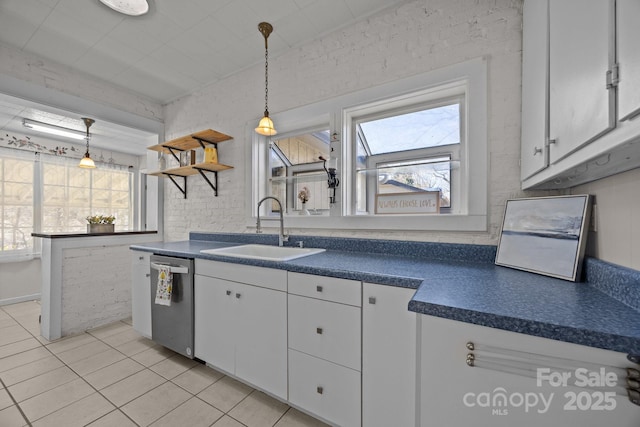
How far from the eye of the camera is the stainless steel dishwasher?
6.66 feet

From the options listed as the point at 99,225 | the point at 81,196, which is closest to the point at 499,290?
the point at 99,225

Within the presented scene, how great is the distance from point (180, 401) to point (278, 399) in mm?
639

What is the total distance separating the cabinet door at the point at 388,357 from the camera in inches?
45.6

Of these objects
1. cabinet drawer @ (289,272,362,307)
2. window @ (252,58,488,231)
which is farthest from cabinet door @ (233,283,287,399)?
window @ (252,58,488,231)

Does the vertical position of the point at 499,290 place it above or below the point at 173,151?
below

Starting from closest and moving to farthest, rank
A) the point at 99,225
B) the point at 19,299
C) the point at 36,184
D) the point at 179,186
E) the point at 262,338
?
the point at 262,338
the point at 99,225
the point at 179,186
the point at 19,299
the point at 36,184

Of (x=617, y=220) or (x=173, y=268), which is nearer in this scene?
(x=617, y=220)

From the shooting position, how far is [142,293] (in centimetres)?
244

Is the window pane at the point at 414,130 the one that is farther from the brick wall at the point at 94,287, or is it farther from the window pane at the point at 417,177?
the brick wall at the point at 94,287

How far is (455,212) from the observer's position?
1.78 meters

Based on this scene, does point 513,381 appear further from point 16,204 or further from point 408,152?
point 16,204

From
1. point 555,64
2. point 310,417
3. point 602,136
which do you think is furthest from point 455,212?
point 310,417

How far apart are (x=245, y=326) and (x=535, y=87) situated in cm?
205

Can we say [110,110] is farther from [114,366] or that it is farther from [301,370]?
[301,370]
